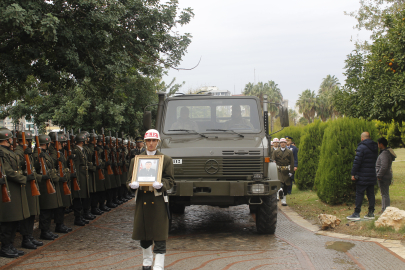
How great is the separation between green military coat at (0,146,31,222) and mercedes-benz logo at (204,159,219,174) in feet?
9.43

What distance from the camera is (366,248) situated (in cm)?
669

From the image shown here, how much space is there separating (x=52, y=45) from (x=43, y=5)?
3.51ft

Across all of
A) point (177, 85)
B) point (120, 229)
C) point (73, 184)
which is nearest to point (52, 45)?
point (73, 184)

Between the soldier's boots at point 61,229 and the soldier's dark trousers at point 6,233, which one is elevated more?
the soldier's dark trousers at point 6,233

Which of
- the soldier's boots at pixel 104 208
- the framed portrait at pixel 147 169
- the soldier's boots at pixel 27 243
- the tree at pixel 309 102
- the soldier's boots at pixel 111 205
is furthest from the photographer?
the tree at pixel 309 102

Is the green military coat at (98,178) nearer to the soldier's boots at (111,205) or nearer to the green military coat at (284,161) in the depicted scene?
the soldier's boots at (111,205)

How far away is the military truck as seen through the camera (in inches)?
284

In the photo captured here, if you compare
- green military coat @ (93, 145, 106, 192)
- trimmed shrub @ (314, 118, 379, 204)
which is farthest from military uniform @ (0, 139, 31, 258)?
trimmed shrub @ (314, 118, 379, 204)

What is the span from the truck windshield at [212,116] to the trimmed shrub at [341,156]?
315 cm

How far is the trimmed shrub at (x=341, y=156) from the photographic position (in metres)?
10.4

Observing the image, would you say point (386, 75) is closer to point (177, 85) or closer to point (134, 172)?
point (134, 172)

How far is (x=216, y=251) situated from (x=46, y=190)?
10.5 feet

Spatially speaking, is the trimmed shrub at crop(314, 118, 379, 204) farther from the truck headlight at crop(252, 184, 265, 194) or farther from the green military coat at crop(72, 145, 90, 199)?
the green military coat at crop(72, 145, 90, 199)

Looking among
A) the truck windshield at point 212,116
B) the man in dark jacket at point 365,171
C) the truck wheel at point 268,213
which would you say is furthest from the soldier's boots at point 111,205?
the man in dark jacket at point 365,171
